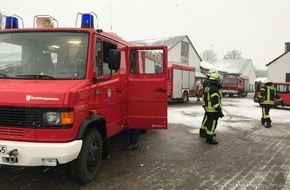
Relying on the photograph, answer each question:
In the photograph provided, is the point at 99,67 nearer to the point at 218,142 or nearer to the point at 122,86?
the point at 122,86

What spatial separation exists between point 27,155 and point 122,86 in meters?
2.57

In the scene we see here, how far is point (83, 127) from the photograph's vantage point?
439cm

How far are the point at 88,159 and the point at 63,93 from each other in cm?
128

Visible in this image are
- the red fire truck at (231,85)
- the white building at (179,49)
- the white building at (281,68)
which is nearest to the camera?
the red fire truck at (231,85)

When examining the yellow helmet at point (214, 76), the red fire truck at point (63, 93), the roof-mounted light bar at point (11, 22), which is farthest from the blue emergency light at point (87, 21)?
the yellow helmet at point (214, 76)

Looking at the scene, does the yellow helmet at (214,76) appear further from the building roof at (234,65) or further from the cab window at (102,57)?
the building roof at (234,65)

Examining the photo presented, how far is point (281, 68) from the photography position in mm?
40656

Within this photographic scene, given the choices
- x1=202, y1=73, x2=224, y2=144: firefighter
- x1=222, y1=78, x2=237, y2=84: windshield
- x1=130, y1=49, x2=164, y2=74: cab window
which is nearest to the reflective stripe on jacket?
x1=202, y1=73, x2=224, y2=144: firefighter

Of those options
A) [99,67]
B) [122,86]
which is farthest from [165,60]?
[99,67]

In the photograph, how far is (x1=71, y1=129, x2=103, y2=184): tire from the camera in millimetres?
4586

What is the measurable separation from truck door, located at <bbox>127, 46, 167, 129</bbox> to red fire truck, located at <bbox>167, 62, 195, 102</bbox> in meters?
12.7

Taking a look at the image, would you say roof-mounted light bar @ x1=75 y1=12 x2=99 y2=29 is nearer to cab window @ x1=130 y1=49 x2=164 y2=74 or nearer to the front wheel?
cab window @ x1=130 y1=49 x2=164 y2=74

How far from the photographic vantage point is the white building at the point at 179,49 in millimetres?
38250

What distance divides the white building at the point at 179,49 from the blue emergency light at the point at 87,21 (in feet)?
106
